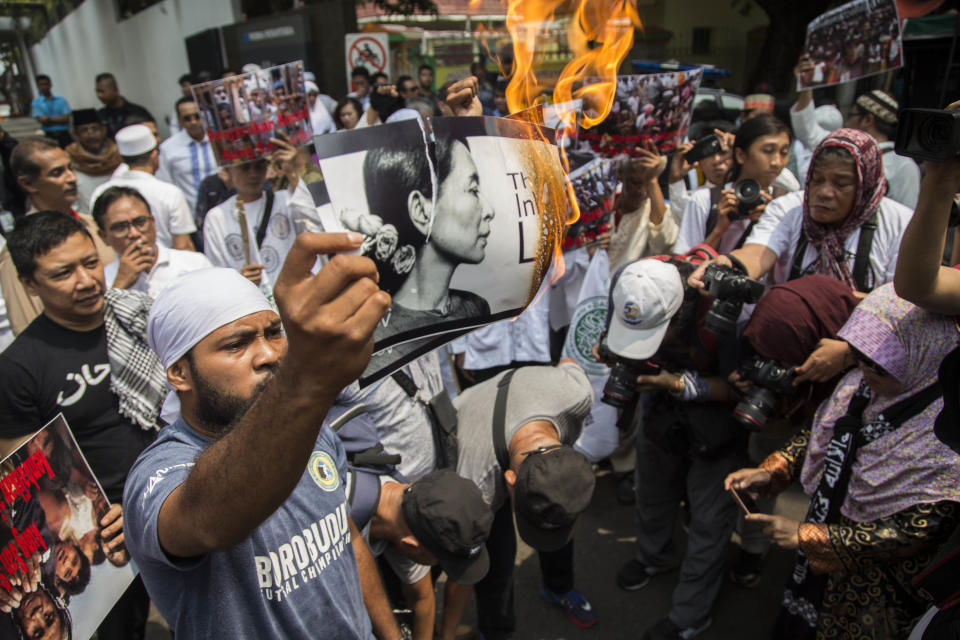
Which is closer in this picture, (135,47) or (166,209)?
(166,209)

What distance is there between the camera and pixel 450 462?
2.54 m

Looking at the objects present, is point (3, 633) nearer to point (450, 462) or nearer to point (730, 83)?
point (450, 462)

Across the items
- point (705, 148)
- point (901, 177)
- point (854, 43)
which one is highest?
point (854, 43)

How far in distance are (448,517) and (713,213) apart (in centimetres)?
253

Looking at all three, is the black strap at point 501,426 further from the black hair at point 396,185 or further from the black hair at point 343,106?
the black hair at point 343,106

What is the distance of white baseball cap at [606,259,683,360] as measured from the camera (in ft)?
8.48

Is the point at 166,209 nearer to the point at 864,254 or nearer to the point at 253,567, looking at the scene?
the point at 253,567

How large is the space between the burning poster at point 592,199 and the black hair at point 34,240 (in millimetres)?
2523

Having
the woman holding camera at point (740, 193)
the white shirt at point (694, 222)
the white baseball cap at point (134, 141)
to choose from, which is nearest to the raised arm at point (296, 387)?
the woman holding camera at point (740, 193)

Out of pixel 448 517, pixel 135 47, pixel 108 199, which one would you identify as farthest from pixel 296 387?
pixel 135 47

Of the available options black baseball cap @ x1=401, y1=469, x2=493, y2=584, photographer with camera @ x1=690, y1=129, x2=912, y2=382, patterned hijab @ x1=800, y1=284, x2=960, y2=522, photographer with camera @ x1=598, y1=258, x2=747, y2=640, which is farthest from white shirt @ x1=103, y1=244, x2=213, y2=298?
patterned hijab @ x1=800, y1=284, x2=960, y2=522

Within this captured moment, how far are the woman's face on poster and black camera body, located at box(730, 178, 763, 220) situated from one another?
7.83 feet

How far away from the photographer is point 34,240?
2582mm

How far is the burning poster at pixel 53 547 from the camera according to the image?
1772 millimetres
